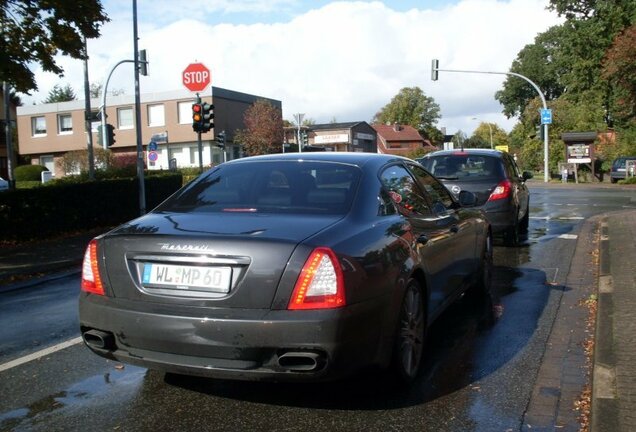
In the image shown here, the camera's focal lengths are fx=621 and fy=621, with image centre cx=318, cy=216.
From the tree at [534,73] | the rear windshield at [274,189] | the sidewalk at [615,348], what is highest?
the tree at [534,73]

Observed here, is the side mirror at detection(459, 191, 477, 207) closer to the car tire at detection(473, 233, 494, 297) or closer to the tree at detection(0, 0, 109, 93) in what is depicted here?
the car tire at detection(473, 233, 494, 297)

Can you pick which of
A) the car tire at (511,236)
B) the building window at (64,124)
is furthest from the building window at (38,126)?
the car tire at (511,236)

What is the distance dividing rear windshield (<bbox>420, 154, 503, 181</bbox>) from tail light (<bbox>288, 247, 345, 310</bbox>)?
7190 millimetres

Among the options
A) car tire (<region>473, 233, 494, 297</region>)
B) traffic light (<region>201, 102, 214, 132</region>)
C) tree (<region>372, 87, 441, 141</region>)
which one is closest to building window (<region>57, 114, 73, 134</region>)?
traffic light (<region>201, 102, 214, 132</region>)

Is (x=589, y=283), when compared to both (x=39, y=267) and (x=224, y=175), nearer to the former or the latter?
(x=224, y=175)

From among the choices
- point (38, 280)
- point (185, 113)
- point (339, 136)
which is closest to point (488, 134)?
point (339, 136)

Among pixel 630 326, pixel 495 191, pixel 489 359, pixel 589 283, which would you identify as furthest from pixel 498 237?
pixel 489 359

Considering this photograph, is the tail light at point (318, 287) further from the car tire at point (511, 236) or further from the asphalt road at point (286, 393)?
the car tire at point (511, 236)

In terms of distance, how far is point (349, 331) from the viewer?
3344 mm

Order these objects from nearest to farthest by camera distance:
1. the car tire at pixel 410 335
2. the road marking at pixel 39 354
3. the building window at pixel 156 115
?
the car tire at pixel 410 335 → the road marking at pixel 39 354 → the building window at pixel 156 115

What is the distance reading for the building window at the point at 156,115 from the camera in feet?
168

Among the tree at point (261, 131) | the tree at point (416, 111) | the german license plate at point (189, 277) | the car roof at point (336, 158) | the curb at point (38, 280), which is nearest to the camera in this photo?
the german license plate at point (189, 277)

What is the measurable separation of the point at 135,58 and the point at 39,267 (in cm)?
1086

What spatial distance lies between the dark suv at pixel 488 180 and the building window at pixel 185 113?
41439mm
